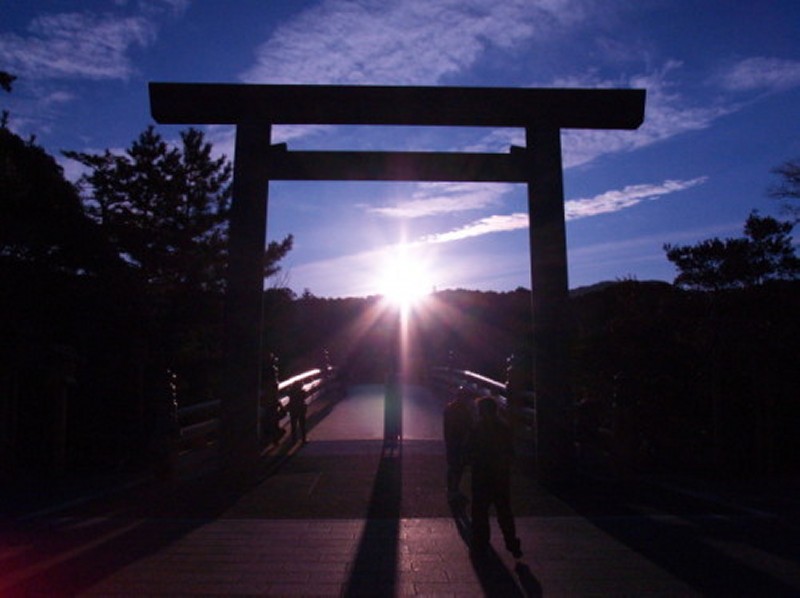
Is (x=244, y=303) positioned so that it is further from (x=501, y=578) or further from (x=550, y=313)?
(x=501, y=578)

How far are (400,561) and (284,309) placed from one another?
2626cm

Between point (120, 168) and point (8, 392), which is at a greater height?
point (120, 168)

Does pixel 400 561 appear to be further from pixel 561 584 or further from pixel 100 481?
pixel 100 481

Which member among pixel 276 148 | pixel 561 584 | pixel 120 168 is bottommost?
pixel 561 584

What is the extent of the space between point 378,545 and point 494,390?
10.8 meters

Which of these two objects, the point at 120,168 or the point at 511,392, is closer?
the point at 511,392

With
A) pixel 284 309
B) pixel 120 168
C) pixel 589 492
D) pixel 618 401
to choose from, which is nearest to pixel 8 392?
pixel 589 492

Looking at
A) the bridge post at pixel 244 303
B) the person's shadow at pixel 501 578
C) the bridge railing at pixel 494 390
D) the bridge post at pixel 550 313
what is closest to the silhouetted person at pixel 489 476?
the person's shadow at pixel 501 578

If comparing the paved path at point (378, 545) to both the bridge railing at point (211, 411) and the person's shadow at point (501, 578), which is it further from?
the bridge railing at point (211, 411)

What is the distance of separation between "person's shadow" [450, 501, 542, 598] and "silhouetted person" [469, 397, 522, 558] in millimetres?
144

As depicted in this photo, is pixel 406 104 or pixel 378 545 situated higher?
pixel 406 104

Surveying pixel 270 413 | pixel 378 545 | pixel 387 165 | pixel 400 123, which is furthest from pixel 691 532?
pixel 270 413

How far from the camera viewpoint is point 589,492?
9695 mm

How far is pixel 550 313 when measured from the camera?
1077cm
